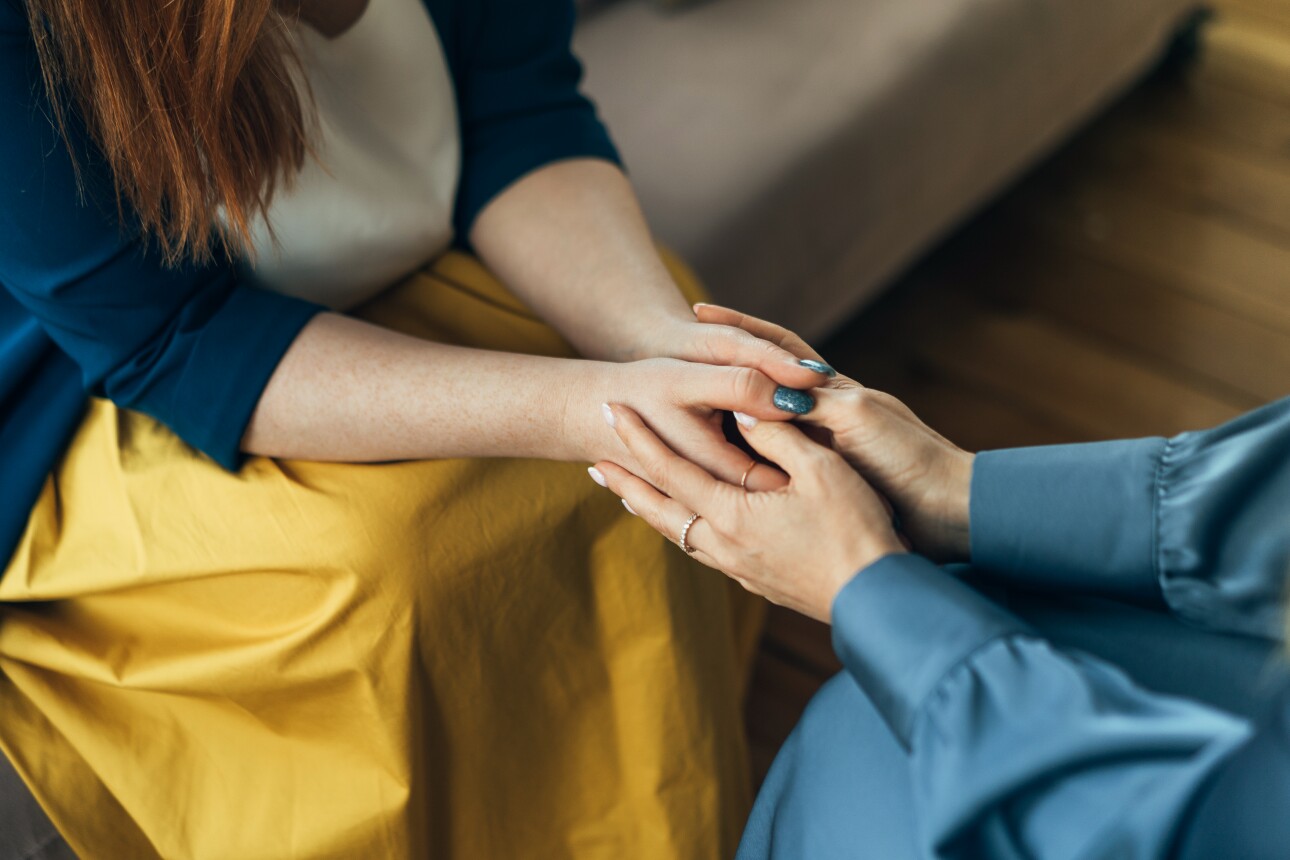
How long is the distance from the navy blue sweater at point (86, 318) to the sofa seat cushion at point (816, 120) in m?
0.59

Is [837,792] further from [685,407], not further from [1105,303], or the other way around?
[1105,303]

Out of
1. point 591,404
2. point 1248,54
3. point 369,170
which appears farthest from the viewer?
point 1248,54

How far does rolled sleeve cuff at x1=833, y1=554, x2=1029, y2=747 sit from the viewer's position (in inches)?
24.3

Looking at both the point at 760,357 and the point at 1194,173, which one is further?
the point at 1194,173

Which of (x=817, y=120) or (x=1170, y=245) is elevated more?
(x=817, y=120)

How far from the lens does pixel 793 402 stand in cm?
80

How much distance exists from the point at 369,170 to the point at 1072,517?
2.08 feet

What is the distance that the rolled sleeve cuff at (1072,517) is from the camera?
713mm

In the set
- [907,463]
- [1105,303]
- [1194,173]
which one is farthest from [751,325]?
[1194,173]

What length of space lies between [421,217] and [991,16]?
1.03 metres

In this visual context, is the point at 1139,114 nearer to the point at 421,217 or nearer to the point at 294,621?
the point at 421,217

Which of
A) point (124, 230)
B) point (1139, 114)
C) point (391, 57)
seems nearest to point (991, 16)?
point (1139, 114)

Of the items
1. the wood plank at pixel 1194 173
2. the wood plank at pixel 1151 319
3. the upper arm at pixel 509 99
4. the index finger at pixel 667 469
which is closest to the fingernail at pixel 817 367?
the index finger at pixel 667 469

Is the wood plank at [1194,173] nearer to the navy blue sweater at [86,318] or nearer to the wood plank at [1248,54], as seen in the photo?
the wood plank at [1248,54]
